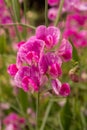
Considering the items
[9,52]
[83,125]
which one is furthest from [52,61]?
[9,52]

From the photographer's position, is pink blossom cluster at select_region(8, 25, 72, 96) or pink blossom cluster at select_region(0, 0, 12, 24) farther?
pink blossom cluster at select_region(0, 0, 12, 24)

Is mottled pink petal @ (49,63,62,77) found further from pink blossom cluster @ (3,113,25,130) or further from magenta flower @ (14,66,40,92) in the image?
pink blossom cluster @ (3,113,25,130)

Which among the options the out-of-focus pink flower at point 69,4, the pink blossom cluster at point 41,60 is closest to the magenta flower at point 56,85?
the pink blossom cluster at point 41,60

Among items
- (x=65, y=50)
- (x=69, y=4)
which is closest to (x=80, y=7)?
(x=69, y=4)

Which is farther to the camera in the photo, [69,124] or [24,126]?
[24,126]

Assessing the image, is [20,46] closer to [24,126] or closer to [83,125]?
[83,125]

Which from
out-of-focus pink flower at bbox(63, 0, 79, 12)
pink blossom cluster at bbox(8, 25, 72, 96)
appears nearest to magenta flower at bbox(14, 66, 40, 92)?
pink blossom cluster at bbox(8, 25, 72, 96)

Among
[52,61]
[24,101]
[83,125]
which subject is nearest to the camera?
[52,61]
